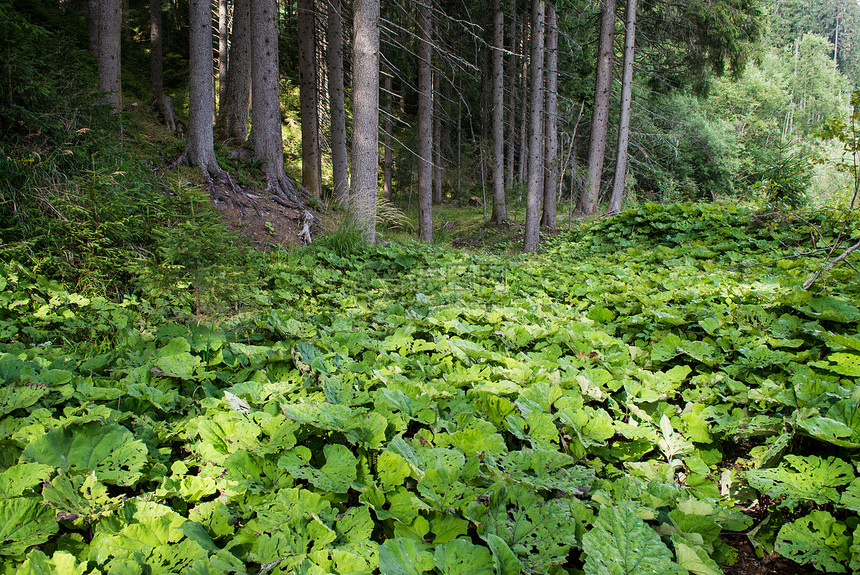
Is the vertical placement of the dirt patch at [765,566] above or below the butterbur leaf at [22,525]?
below

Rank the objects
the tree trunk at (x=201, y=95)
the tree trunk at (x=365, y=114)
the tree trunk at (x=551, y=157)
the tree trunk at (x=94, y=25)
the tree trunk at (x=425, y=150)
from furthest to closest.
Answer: the tree trunk at (x=551, y=157) < the tree trunk at (x=425, y=150) < the tree trunk at (x=94, y=25) < the tree trunk at (x=201, y=95) < the tree trunk at (x=365, y=114)

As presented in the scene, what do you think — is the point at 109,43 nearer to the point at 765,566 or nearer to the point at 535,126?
the point at 535,126

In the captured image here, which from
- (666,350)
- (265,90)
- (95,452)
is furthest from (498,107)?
(95,452)

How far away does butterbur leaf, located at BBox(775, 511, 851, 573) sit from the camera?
3.65 ft

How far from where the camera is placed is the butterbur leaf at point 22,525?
965 mm

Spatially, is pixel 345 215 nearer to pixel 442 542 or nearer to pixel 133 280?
pixel 133 280

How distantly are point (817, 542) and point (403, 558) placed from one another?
1075mm

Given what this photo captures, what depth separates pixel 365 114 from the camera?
245 inches

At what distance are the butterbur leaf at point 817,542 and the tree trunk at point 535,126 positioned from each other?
29.8 feet

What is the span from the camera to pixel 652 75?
51.1 ft

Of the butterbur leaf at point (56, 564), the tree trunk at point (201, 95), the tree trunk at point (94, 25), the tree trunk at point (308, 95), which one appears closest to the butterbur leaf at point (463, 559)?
the butterbur leaf at point (56, 564)

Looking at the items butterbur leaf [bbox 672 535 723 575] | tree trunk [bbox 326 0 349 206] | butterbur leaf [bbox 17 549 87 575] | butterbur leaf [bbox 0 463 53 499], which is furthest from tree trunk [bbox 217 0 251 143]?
butterbur leaf [bbox 672 535 723 575]

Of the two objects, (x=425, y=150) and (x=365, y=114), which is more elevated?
(x=425, y=150)

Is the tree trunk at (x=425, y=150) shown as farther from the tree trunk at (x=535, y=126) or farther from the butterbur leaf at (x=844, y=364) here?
the butterbur leaf at (x=844, y=364)
